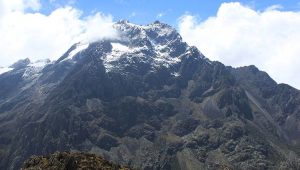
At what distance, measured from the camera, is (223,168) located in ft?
302

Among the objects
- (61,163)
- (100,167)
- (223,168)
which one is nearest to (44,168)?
(61,163)

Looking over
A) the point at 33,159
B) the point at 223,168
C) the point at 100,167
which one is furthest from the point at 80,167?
the point at 223,168

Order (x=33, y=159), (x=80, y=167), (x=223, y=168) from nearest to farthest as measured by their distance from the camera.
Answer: (x=80, y=167) < (x=33, y=159) < (x=223, y=168)

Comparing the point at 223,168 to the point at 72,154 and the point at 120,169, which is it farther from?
the point at 72,154

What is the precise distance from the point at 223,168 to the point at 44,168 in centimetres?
3283

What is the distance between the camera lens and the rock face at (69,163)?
73.7m

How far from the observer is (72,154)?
76.2 m

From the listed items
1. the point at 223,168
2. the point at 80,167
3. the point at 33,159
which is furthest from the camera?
the point at 223,168

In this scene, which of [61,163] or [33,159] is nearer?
[61,163]

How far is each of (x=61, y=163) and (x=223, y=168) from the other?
31153 mm

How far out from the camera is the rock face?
73688 mm

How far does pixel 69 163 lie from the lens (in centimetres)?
7375

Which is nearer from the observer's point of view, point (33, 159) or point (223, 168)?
point (33, 159)

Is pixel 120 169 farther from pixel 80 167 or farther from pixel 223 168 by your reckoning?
pixel 223 168
